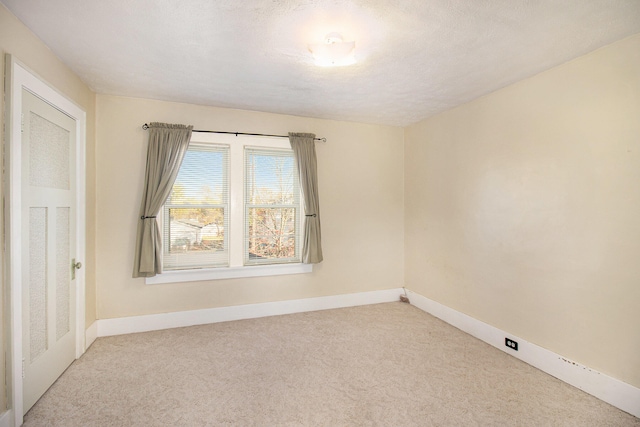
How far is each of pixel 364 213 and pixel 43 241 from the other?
11.5ft

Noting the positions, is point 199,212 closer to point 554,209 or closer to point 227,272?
point 227,272

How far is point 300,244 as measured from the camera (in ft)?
13.6

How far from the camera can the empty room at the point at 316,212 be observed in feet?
6.68

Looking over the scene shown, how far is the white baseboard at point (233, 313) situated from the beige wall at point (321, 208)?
0.07m

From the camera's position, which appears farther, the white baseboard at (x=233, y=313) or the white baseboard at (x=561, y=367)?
the white baseboard at (x=233, y=313)

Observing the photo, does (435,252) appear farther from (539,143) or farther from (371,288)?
(539,143)

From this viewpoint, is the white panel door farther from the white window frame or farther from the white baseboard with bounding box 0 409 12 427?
the white window frame

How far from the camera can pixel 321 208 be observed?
13.8 ft

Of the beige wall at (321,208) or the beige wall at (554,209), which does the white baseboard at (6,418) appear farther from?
the beige wall at (554,209)

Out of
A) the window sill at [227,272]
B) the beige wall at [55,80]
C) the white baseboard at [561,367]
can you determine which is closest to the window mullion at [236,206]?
the window sill at [227,272]

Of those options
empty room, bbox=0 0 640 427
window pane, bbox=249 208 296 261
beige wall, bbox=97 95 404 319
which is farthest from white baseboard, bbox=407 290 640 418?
window pane, bbox=249 208 296 261

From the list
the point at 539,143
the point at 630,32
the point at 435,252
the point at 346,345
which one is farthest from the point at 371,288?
the point at 630,32

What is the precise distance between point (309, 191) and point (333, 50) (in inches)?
81.2

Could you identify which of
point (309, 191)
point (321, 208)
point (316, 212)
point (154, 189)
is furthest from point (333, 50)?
point (154, 189)
